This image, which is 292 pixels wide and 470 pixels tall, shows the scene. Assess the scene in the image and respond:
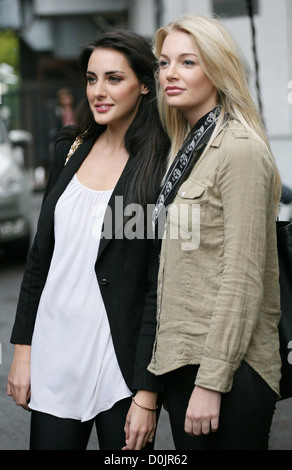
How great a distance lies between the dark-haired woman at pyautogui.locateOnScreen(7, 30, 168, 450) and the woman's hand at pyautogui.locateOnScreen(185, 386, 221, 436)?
8.8 inches

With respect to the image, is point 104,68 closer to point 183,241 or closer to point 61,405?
point 183,241

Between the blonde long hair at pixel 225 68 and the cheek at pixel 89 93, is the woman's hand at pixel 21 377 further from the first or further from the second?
the blonde long hair at pixel 225 68

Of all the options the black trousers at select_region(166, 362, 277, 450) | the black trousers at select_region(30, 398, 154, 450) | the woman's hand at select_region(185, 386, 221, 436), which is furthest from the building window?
the woman's hand at select_region(185, 386, 221, 436)

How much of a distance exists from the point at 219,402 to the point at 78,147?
1.05m

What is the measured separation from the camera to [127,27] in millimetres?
19812

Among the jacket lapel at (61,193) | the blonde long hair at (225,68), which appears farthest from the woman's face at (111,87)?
the blonde long hair at (225,68)

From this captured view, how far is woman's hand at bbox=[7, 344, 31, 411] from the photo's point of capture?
2.62m

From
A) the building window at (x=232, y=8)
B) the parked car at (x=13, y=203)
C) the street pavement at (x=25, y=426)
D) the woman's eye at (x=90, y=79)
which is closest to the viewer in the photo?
the woman's eye at (x=90, y=79)

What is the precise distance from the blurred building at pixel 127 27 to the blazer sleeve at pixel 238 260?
0.40m

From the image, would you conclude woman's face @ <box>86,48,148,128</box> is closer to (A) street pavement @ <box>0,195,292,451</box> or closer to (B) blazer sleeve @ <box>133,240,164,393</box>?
(B) blazer sleeve @ <box>133,240,164,393</box>

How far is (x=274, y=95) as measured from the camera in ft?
33.7

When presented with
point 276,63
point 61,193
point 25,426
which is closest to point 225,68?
point 61,193

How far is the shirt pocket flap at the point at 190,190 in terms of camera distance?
216cm

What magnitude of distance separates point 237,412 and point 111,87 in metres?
1.09
